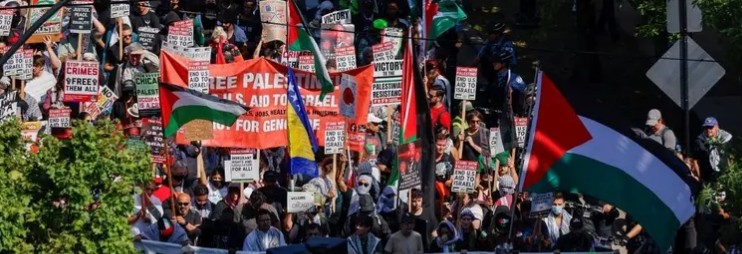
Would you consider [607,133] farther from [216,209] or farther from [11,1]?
[11,1]

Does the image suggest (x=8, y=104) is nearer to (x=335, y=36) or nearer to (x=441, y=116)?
(x=335, y=36)

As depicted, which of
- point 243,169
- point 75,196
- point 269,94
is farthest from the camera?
point 269,94

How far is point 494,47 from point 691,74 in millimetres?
5569

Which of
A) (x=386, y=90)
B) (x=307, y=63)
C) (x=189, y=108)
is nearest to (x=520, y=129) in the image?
(x=386, y=90)

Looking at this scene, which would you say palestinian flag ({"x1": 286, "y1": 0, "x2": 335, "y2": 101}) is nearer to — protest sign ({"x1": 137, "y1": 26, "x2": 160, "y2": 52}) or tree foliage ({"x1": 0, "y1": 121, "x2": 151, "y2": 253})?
protest sign ({"x1": 137, "y1": 26, "x2": 160, "y2": 52})

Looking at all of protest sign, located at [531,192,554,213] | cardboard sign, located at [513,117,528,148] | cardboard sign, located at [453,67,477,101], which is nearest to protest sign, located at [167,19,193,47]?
cardboard sign, located at [453,67,477,101]

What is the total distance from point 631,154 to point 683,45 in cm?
184

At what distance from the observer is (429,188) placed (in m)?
24.1

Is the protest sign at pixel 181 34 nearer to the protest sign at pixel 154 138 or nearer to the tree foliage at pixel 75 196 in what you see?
the protest sign at pixel 154 138

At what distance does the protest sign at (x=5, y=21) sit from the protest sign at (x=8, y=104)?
1.57 m

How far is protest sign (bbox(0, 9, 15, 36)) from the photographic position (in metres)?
27.3

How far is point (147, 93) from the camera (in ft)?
84.2

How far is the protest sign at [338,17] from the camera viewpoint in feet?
91.6

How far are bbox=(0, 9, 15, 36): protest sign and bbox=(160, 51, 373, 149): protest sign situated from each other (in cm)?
297
